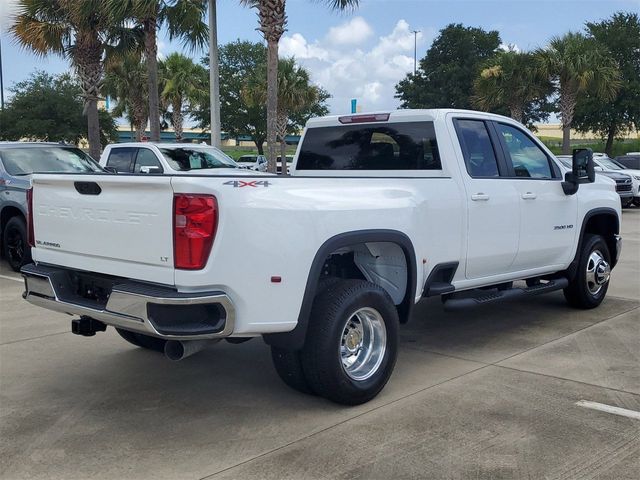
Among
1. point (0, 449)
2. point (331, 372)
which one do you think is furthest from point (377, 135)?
point (0, 449)

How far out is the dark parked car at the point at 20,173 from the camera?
9.92 m

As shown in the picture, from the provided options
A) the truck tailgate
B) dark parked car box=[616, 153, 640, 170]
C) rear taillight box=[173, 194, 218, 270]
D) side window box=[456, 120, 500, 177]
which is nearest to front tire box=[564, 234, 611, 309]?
side window box=[456, 120, 500, 177]

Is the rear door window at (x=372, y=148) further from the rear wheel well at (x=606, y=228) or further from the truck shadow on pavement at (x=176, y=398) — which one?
the rear wheel well at (x=606, y=228)

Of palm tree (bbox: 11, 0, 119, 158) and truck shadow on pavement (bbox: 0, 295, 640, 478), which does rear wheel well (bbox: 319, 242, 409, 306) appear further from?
palm tree (bbox: 11, 0, 119, 158)

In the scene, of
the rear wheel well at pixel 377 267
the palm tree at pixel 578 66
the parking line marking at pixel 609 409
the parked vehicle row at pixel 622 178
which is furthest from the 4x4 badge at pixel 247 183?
the palm tree at pixel 578 66

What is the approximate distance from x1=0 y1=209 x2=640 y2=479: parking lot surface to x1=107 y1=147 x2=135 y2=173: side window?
655cm

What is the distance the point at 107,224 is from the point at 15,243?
670cm

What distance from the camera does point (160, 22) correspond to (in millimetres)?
19828

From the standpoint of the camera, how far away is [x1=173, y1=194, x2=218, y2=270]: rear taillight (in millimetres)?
3781

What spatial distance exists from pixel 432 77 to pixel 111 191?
53.7m

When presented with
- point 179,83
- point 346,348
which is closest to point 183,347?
point 346,348

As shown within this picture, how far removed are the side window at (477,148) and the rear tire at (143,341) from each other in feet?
9.37

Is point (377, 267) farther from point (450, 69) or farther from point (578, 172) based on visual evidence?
point (450, 69)

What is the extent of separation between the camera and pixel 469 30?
187 ft
